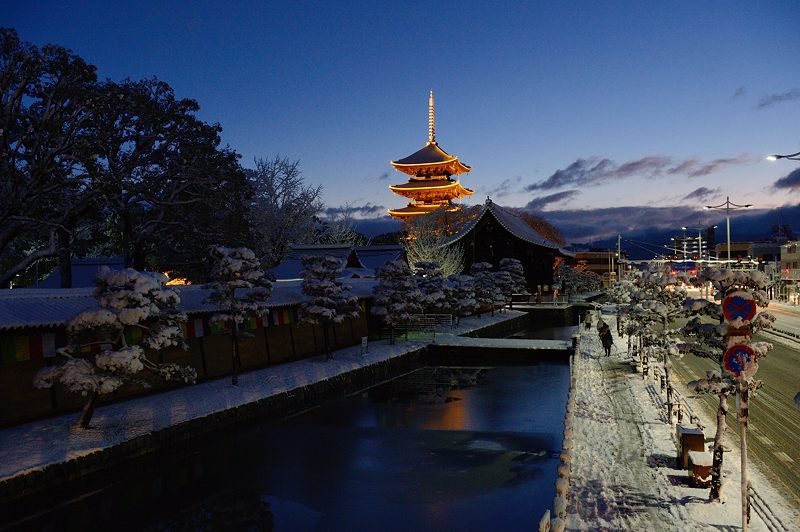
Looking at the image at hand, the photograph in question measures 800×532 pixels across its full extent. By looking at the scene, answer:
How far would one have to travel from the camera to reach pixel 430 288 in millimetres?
43500

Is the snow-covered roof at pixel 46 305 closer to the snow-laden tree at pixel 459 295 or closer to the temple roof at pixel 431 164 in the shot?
the snow-laden tree at pixel 459 295

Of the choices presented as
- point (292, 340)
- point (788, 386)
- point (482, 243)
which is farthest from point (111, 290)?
point (482, 243)

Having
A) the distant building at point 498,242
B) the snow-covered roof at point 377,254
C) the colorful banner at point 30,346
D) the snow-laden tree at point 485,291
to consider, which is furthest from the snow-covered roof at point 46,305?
the distant building at point 498,242

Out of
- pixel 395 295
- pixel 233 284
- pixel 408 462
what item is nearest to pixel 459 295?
pixel 395 295

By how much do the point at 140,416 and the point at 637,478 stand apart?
14683mm

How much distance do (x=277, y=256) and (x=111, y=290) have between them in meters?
42.4

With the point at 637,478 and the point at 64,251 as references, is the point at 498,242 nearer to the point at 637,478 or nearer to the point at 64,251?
the point at 64,251

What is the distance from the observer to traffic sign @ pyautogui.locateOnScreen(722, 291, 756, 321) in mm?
10195

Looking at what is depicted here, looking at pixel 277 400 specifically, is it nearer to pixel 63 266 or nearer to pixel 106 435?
pixel 106 435

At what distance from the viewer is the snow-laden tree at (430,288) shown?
4225 centimetres

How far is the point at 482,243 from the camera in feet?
236

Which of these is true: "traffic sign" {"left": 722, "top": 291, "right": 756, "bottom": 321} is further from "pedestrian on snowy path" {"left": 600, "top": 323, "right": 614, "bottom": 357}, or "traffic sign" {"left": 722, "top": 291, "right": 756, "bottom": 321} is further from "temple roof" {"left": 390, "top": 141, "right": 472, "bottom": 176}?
"temple roof" {"left": 390, "top": 141, "right": 472, "bottom": 176}

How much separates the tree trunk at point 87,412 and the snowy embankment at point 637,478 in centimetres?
1311

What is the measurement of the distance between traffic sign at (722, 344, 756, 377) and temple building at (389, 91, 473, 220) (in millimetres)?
77533
